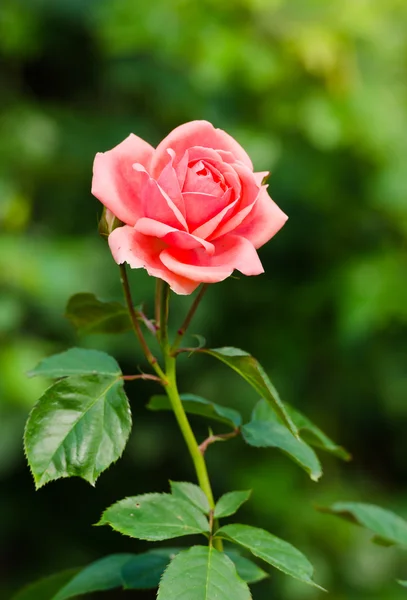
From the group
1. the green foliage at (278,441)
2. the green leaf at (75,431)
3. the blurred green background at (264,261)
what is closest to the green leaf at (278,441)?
the green foliage at (278,441)

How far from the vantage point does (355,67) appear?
230cm

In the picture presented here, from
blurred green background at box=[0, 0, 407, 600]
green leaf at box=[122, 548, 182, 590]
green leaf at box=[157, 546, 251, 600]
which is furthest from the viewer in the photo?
blurred green background at box=[0, 0, 407, 600]

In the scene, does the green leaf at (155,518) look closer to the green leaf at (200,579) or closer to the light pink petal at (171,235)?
the green leaf at (200,579)

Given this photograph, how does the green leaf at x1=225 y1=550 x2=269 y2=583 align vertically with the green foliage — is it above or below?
below

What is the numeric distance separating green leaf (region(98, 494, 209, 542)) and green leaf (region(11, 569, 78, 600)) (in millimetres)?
180

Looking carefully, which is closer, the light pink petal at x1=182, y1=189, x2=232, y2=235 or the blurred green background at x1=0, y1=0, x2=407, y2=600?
the light pink petal at x1=182, y1=189, x2=232, y2=235

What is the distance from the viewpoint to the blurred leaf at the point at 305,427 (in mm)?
569

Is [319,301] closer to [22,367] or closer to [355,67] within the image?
[355,67]

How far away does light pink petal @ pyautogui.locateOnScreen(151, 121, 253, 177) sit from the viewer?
1.57 feet

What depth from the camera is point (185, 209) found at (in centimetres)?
46

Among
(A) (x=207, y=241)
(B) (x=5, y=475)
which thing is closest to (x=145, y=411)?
(B) (x=5, y=475)


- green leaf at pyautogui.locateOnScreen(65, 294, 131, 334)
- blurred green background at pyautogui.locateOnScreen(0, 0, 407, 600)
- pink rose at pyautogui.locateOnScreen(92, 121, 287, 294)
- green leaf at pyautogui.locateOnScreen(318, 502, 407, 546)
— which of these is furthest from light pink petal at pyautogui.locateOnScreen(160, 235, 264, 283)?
blurred green background at pyautogui.locateOnScreen(0, 0, 407, 600)

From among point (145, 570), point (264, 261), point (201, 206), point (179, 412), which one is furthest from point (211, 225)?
point (264, 261)

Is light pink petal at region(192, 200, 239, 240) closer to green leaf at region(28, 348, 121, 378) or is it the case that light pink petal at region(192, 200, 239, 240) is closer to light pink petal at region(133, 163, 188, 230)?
light pink petal at region(133, 163, 188, 230)
